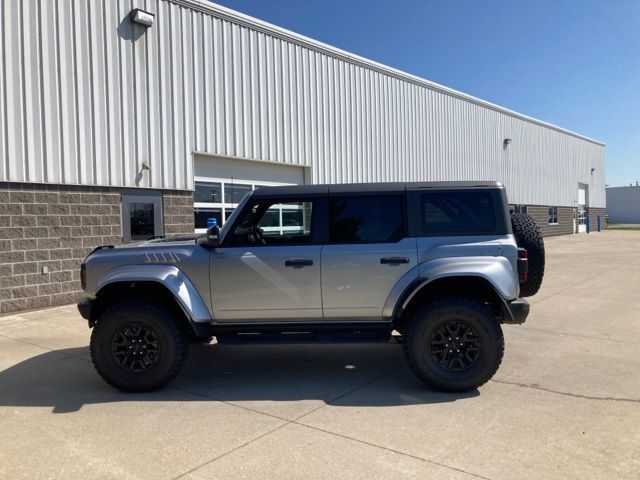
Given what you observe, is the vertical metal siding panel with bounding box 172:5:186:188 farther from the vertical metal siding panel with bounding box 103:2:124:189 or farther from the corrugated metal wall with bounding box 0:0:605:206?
the vertical metal siding panel with bounding box 103:2:124:189

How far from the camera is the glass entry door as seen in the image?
33.1 ft

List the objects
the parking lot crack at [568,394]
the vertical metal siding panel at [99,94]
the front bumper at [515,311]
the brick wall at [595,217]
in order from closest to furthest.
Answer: the parking lot crack at [568,394], the front bumper at [515,311], the vertical metal siding panel at [99,94], the brick wall at [595,217]

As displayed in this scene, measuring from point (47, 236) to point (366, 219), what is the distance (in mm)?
6617

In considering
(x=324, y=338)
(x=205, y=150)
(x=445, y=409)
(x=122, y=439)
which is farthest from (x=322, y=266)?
(x=205, y=150)

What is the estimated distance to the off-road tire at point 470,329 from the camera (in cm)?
455

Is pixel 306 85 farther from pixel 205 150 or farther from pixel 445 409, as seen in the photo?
pixel 445 409

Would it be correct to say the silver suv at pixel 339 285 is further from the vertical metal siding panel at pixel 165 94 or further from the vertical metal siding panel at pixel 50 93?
the vertical metal siding panel at pixel 165 94

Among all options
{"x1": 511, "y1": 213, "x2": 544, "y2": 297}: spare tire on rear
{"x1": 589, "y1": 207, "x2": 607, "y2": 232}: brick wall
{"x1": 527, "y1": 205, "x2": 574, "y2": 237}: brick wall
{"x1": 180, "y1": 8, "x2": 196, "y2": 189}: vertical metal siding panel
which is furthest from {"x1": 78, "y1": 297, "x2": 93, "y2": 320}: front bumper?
{"x1": 589, "y1": 207, "x2": 607, "y2": 232}: brick wall

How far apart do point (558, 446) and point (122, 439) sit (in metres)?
3.13

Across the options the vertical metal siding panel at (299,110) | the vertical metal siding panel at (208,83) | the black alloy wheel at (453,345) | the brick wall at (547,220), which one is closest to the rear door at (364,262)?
the black alloy wheel at (453,345)

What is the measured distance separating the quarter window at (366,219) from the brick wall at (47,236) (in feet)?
20.5

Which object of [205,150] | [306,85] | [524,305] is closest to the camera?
[524,305]

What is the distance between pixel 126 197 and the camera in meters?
10.1

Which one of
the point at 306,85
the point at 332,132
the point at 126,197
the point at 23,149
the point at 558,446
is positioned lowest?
the point at 558,446
